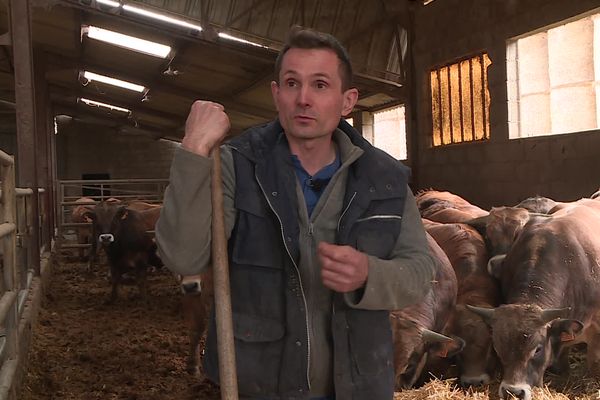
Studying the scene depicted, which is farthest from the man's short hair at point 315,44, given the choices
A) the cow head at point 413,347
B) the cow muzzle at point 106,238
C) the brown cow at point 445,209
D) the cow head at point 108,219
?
the cow head at point 108,219

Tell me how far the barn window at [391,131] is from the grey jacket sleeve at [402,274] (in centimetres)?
1196

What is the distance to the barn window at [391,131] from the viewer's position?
13.9 metres

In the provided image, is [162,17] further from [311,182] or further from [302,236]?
[302,236]

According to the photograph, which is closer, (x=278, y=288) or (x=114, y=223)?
(x=278, y=288)

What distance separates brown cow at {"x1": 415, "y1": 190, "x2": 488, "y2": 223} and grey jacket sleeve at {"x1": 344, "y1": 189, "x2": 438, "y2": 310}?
566cm

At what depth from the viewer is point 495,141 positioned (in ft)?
30.5

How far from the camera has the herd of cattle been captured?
14.9 feet

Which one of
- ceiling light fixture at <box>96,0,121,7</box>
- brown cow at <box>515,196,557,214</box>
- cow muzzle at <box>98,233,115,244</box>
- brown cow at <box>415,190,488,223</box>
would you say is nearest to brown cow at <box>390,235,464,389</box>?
brown cow at <box>515,196,557,214</box>

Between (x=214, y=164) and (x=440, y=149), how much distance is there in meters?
9.15

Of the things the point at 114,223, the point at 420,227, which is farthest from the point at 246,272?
the point at 114,223

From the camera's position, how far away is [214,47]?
1155 cm

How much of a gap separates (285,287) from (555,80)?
7.84 m

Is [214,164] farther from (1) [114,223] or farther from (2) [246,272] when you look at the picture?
(1) [114,223]

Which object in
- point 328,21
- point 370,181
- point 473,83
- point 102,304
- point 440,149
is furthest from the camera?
point 328,21
